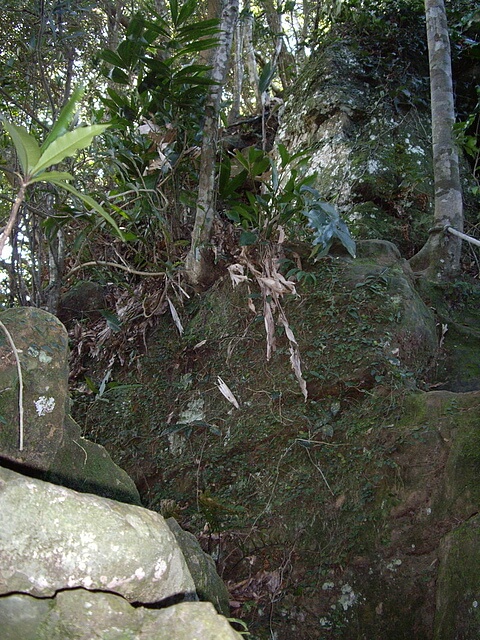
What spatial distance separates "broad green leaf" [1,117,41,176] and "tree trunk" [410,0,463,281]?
3.50 metres

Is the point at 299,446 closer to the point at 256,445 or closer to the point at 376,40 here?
the point at 256,445

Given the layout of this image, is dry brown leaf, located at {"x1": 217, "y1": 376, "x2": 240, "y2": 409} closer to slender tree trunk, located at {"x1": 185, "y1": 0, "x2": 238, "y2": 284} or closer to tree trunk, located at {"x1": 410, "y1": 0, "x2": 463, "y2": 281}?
slender tree trunk, located at {"x1": 185, "y1": 0, "x2": 238, "y2": 284}

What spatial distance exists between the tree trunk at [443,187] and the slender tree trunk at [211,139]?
1.66 metres

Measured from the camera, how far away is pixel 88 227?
3793 millimetres

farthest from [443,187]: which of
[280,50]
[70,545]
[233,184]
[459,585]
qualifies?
[280,50]

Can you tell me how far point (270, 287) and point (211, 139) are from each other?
105 cm

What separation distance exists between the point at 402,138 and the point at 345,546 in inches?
154

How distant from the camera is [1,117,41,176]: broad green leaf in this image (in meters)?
1.29

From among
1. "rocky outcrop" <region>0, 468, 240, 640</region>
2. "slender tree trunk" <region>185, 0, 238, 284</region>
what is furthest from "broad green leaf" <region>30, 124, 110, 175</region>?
"slender tree trunk" <region>185, 0, 238, 284</region>

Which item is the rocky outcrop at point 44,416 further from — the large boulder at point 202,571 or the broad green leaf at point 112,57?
the broad green leaf at point 112,57

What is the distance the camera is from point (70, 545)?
1.30 metres

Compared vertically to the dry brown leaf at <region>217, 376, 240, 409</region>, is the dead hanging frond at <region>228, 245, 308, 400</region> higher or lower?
higher

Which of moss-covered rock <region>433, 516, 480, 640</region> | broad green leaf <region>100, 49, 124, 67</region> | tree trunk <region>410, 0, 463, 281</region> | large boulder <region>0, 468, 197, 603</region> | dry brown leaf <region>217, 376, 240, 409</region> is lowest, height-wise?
moss-covered rock <region>433, 516, 480, 640</region>

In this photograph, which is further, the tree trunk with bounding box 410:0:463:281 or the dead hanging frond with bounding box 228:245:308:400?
the tree trunk with bounding box 410:0:463:281
